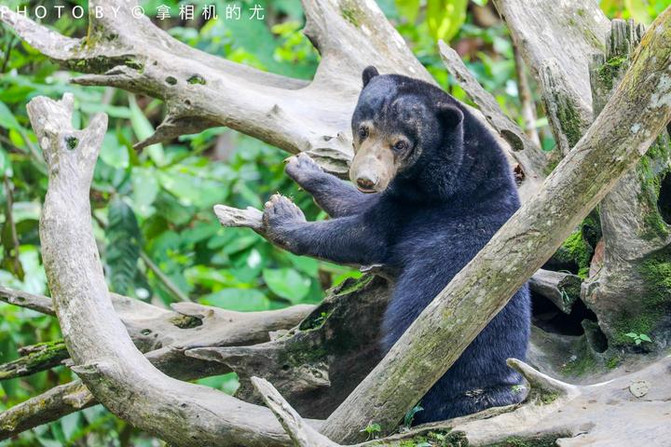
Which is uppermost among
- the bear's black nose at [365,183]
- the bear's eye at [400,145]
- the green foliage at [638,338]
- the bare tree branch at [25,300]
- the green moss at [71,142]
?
the bear's eye at [400,145]

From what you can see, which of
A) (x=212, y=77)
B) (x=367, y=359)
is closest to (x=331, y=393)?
(x=367, y=359)

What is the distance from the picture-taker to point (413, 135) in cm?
395

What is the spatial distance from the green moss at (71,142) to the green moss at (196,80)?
3.23ft

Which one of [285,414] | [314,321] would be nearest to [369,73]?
[314,321]

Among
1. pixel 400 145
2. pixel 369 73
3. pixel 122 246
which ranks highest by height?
pixel 369 73

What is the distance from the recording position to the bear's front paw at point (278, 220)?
416 cm

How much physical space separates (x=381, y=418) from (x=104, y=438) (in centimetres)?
Result: 497

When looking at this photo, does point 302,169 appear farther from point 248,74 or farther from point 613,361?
point 613,361

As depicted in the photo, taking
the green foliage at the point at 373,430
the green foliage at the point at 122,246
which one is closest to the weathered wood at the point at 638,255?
the green foliage at the point at 373,430

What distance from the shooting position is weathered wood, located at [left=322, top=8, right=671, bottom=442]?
99.5 inches

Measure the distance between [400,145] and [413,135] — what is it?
0.07 metres

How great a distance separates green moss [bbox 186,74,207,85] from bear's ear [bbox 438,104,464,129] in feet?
5.09

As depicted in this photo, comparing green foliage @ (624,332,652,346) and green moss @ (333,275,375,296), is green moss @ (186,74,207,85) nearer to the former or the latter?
green moss @ (333,275,375,296)

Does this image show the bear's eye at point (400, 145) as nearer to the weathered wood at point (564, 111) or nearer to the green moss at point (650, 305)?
the weathered wood at point (564, 111)
